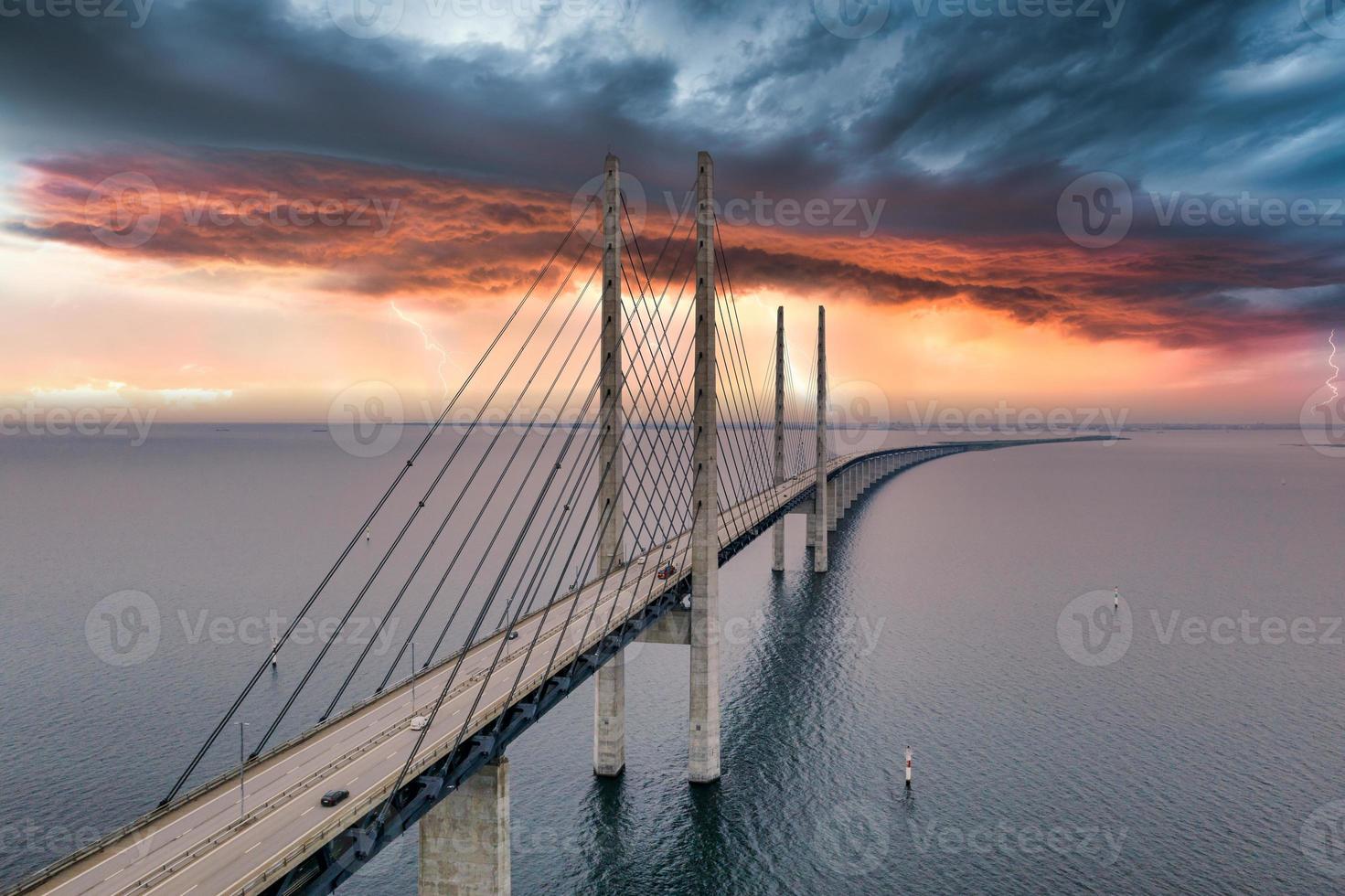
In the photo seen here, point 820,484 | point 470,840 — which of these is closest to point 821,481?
point 820,484

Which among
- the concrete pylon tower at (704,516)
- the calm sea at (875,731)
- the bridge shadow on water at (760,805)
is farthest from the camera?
the concrete pylon tower at (704,516)

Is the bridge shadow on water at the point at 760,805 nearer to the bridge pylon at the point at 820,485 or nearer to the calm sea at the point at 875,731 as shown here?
the calm sea at the point at 875,731

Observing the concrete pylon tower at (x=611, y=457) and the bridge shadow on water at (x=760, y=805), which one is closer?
the bridge shadow on water at (x=760, y=805)

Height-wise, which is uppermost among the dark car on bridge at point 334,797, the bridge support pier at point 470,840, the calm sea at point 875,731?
the dark car on bridge at point 334,797

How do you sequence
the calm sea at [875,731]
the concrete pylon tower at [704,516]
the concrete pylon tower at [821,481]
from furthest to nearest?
the concrete pylon tower at [821,481], the concrete pylon tower at [704,516], the calm sea at [875,731]

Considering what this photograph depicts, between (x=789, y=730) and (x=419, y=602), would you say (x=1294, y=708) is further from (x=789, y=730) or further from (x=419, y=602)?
(x=419, y=602)

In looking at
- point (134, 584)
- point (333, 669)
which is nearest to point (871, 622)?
point (333, 669)

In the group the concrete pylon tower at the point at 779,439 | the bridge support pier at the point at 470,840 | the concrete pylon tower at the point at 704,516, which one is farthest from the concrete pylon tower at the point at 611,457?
the concrete pylon tower at the point at 779,439

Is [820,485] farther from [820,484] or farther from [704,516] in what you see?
[704,516]

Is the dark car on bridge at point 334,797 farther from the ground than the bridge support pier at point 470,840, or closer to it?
farther from the ground
